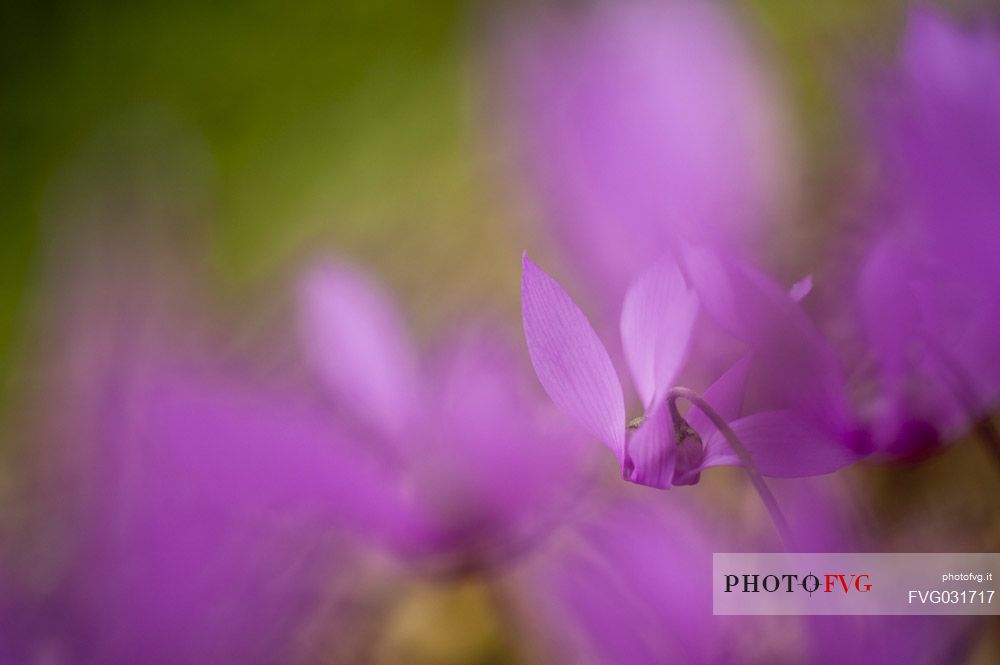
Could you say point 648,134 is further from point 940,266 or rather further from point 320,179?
point 320,179

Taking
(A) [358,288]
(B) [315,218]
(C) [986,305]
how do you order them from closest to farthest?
(C) [986,305], (A) [358,288], (B) [315,218]

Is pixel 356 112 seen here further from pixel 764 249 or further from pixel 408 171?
pixel 764 249

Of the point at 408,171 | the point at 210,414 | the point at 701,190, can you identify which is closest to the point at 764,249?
the point at 701,190

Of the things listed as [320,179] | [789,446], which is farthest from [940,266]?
[320,179]

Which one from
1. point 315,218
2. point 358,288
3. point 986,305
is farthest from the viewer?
point 315,218

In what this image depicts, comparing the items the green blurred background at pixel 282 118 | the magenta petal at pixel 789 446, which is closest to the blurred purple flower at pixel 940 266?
the magenta petal at pixel 789 446

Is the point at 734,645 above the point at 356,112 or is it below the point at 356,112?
below

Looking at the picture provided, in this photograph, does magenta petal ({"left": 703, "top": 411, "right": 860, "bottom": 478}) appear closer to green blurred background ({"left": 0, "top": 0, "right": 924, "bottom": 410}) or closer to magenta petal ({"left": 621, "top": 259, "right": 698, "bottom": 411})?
magenta petal ({"left": 621, "top": 259, "right": 698, "bottom": 411})
